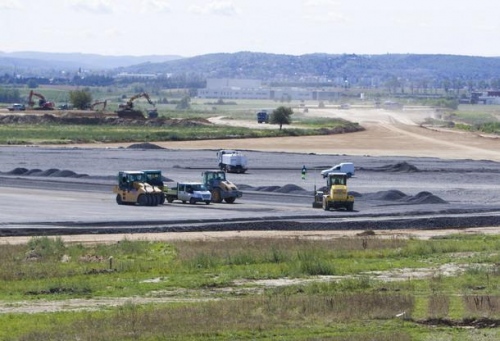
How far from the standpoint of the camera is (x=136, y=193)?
200ft

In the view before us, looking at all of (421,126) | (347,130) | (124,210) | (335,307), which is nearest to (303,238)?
(124,210)

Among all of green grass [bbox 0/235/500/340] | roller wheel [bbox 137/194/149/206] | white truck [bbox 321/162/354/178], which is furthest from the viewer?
white truck [bbox 321/162/354/178]

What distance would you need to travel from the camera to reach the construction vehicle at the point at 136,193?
61.1 m

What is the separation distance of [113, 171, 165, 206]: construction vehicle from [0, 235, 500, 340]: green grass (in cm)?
1512

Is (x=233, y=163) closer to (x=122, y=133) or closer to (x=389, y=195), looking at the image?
(x=389, y=195)

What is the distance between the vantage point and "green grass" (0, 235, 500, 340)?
2738 centimetres

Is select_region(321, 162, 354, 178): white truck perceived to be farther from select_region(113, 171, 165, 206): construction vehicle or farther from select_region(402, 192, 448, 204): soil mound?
select_region(113, 171, 165, 206): construction vehicle

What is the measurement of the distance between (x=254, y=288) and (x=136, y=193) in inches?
1068

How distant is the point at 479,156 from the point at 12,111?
87032mm

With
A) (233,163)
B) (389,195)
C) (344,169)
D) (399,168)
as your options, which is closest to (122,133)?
(233,163)

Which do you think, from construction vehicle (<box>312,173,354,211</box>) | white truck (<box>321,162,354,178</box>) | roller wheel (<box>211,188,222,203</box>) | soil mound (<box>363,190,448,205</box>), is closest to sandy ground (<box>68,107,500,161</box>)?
white truck (<box>321,162,354,178</box>)

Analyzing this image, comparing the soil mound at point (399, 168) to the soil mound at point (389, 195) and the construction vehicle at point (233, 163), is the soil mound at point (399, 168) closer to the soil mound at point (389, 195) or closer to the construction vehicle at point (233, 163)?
the construction vehicle at point (233, 163)

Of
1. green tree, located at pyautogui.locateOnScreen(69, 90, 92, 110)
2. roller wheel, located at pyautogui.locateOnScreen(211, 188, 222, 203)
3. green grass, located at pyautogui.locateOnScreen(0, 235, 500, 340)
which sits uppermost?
green grass, located at pyautogui.locateOnScreen(0, 235, 500, 340)

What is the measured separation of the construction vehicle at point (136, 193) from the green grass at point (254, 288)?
15.1m
